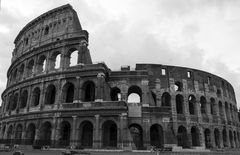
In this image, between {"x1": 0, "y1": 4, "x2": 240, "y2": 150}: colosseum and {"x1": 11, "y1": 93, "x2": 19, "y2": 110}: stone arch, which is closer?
{"x1": 0, "y1": 4, "x2": 240, "y2": 150}: colosseum

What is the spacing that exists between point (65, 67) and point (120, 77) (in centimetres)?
622

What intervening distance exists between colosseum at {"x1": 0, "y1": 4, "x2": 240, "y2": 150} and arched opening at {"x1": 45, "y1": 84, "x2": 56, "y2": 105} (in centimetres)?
11

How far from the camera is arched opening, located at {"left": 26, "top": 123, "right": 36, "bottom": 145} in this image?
21.6 m

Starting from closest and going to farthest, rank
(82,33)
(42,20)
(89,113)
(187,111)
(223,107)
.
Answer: (89,113) → (82,33) → (187,111) → (42,20) → (223,107)

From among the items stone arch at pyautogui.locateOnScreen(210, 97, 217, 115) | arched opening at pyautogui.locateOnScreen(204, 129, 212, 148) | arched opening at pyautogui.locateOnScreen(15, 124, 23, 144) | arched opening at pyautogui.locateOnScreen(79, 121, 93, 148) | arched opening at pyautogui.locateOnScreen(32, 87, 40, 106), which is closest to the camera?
arched opening at pyautogui.locateOnScreen(79, 121, 93, 148)

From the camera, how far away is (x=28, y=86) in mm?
24234

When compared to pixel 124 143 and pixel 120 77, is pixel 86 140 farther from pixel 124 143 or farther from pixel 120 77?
pixel 120 77

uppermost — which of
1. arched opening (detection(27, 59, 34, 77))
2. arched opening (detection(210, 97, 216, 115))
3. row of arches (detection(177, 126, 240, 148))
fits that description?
arched opening (detection(27, 59, 34, 77))

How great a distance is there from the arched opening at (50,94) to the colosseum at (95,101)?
0.11 metres

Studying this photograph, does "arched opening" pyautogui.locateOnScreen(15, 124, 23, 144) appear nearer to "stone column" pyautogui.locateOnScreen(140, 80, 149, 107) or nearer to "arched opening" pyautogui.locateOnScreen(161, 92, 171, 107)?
"stone column" pyautogui.locateOnScreen(140, 80, 149, 107)

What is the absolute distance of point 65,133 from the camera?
21797mm

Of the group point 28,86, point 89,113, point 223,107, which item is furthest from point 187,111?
point 28,86

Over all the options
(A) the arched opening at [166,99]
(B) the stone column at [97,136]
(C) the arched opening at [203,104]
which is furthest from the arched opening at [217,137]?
(B) the stone column at [97,136]

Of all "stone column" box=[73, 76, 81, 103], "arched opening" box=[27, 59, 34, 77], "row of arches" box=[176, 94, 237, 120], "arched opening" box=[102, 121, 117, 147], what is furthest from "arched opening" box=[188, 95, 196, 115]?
"arched opening" box=[27, 59, 34, 77]
